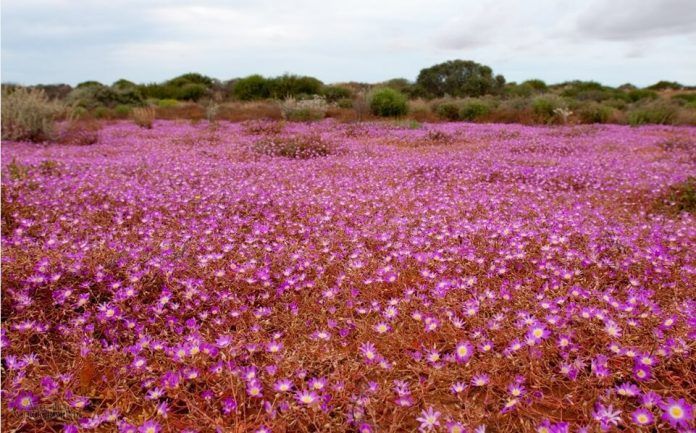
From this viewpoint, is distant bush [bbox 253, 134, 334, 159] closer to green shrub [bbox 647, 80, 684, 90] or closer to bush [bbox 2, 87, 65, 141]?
bush [bbox 2, 87, 65, 141]

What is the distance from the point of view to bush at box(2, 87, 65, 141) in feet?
41.4

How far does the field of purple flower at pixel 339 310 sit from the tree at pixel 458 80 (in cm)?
3463

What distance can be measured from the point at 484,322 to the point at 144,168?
6410 millimetres

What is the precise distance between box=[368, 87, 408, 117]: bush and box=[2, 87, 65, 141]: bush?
45.0 ft

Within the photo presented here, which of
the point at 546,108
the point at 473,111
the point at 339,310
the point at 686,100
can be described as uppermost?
the point at 686,100

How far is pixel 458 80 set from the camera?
4106 cm

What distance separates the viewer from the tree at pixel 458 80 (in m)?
38.8

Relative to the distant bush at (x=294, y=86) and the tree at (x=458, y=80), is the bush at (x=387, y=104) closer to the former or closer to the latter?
the distant bush at (x=294, y=86)

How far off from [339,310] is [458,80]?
4099 cm

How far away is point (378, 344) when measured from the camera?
2869mm

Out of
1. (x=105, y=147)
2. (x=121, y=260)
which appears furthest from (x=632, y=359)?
(x=105, y=147)

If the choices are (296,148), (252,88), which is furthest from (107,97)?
(296,148)

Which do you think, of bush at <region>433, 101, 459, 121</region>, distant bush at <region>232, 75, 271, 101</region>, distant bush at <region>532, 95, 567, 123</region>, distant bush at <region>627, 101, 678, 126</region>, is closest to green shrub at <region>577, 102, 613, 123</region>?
distant bush at <region>627, 101, 678, 126</region>

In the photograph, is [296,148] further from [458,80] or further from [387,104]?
[458,80]
